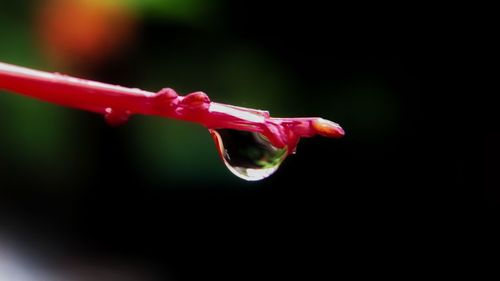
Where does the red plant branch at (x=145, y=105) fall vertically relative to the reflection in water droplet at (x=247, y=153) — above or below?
below

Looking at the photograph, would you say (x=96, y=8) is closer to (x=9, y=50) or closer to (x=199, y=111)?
(x=9, y=50)

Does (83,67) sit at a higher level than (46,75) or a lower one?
higher

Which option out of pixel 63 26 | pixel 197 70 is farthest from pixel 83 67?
pixel 197 70

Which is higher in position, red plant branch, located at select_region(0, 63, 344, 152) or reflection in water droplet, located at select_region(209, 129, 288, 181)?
reflection in water droplet, located at select_region(209, 129, 288, 181)

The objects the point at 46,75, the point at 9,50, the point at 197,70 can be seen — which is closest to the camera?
the point at 46,75
